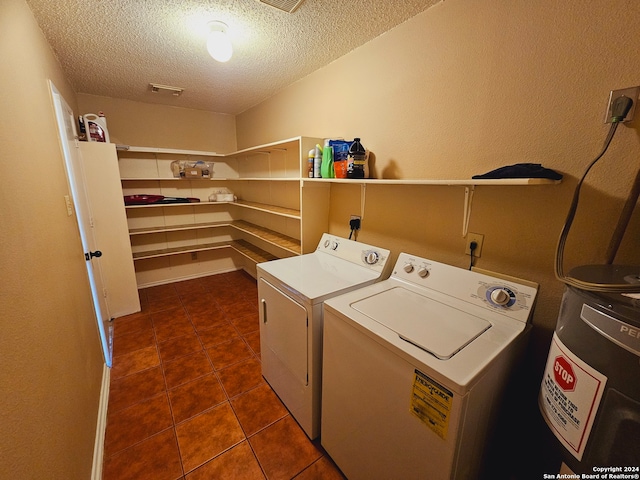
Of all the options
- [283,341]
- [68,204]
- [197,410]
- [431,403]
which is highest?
[68,204]

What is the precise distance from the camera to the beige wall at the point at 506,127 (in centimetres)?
97

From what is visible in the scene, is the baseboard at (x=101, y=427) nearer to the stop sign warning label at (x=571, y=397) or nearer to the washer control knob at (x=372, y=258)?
the washer control knob at (x=372, y=258)

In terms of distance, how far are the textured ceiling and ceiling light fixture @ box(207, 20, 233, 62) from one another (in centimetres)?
5

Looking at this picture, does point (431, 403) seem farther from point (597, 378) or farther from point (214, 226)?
point (214, 226)

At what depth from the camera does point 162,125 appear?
333 centimetres

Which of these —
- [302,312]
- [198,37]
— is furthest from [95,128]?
[302,312]

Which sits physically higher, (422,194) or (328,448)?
(422,194)

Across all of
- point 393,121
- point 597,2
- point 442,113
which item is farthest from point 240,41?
point 597,2

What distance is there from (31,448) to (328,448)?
3.89 ft

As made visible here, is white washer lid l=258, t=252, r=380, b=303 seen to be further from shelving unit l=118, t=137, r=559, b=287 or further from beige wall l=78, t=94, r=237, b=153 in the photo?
beige wall l=78, t=94, r=237, b=153

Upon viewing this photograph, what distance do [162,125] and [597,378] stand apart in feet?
13.8

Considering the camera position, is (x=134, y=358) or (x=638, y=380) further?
(x=134, y=358)

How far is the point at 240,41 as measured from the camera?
1.77 meters

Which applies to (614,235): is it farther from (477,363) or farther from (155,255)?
(155,255)
